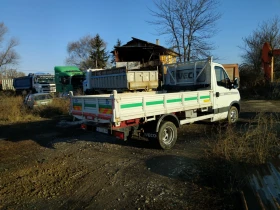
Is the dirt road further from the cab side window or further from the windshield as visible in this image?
the windshield

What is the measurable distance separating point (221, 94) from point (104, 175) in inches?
207

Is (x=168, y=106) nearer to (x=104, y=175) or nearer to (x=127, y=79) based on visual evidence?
(x=104, y=175)

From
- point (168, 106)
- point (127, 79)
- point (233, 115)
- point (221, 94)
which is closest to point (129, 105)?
point (168, 106)

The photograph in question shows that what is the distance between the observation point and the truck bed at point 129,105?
540 centimetres

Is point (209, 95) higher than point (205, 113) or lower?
higher

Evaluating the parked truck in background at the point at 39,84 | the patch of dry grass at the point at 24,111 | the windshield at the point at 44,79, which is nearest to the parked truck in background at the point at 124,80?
the patch of dry grass at the point at 24,111

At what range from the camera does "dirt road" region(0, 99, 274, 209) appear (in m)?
3.91

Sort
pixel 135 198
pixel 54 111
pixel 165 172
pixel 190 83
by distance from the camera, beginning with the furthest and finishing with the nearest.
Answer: pixel 54 111, pixel 190 83, pixel 165 172, pixel 135 198

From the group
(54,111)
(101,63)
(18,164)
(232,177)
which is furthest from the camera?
(101,63)

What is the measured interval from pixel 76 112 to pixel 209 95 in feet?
13.8

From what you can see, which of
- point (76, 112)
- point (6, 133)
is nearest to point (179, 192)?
point (76, 112)

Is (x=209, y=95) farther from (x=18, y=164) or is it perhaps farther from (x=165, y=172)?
(x=18, y=164)

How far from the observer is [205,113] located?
820 centimetres

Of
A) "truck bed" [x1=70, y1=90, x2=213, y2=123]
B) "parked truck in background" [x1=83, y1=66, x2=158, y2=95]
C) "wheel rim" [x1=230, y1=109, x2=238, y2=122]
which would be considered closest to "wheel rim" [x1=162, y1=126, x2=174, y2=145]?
"truck bed" [x1=70, y1=90, x2=213, y2=123]
